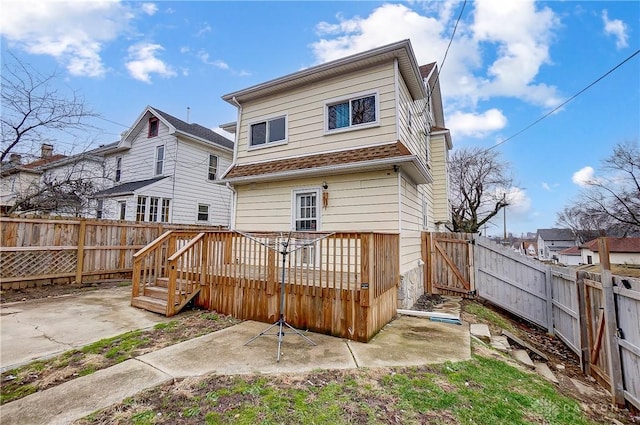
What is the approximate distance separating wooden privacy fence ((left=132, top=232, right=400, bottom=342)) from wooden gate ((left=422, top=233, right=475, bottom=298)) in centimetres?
328

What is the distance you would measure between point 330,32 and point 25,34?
9047 mm

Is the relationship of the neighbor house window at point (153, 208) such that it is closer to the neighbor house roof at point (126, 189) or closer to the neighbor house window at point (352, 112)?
the neighbor house roof at point (126, 189)

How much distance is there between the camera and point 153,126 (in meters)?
15.4

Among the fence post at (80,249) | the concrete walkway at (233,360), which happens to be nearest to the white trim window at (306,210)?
the concrete walkway at (233,360)

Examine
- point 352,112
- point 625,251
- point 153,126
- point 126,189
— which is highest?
point 153,126

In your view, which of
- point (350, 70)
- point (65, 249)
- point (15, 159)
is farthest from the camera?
point (15, 159)

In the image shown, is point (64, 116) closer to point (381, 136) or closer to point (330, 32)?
point (330, 32)

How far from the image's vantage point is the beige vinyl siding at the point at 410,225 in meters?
6.66

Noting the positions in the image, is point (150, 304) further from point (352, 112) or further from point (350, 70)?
point (350, 70)

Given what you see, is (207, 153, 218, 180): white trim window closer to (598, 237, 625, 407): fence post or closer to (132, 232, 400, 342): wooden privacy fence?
(132, 232, 400, 342): wooden privacy fence

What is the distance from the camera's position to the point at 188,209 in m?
15.1

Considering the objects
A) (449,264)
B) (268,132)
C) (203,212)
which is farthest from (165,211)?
(449,264)

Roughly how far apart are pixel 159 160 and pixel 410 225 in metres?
13.8

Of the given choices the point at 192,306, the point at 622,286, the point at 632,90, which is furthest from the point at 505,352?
the point at 632,90
